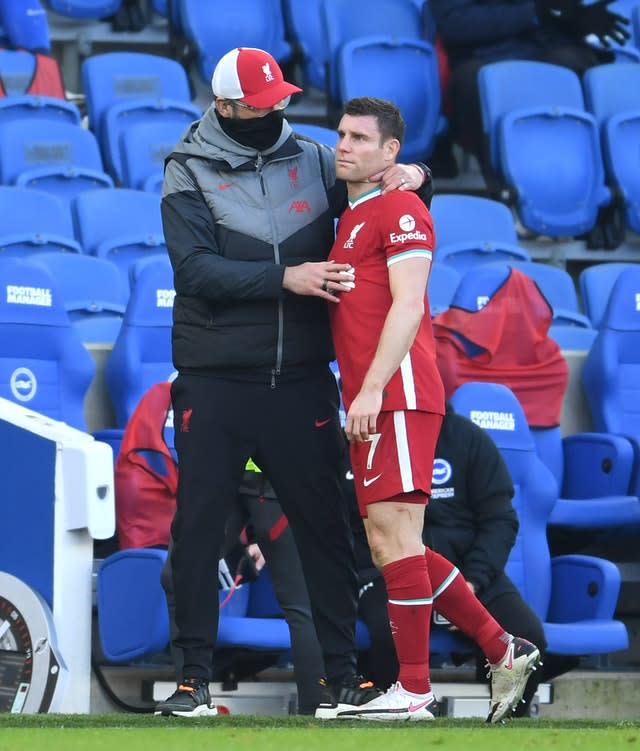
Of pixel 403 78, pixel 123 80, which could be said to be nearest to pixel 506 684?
pixel 123 80

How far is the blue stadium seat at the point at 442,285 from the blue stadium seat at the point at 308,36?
2587 millimetres

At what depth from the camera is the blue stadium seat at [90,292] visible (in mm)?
7098

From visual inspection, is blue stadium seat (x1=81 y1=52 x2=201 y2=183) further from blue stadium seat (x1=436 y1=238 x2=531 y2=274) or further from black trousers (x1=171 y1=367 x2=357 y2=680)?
black trousers (x1=171 y1=367 x2=357 y2=680)

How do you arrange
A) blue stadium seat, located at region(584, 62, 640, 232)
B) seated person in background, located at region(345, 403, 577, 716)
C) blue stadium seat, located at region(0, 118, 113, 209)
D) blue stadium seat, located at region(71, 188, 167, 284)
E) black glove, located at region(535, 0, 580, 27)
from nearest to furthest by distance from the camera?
seated person in background, located at region(345, 403, 577, 716) → blue stadium seat, located at region(71, 188, 167, 284) → blue stadium seat, located at region(0, 118, 113, 209) → blue stadium seat, located at region(584, 62, 640, 232) → black glove, located at region(535, 0, 580, 27)

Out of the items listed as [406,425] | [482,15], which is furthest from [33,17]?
[406,425]

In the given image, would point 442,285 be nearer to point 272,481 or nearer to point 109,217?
point 109,217

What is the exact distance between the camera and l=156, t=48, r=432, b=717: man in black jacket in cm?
450

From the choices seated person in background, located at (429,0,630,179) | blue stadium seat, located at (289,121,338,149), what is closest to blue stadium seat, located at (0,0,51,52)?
blue stadium seat, located at (289,121,338,149)

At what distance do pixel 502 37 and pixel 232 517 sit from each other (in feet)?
16.8

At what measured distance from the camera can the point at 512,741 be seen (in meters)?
3.88

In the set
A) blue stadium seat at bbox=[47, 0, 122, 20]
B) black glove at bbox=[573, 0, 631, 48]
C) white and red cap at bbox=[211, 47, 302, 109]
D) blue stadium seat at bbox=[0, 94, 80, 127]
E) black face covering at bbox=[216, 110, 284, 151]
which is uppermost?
white and red cap at bbox=[211, 47, 302, 109]

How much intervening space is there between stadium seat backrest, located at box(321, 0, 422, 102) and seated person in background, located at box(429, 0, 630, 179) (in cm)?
43

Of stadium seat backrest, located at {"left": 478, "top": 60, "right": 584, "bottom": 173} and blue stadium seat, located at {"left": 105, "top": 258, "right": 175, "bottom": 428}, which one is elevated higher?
stadium seat backrest, located at {"left": 478, "top": 60, "right": 584, "bottom": 173}

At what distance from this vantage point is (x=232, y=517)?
18.7ft
